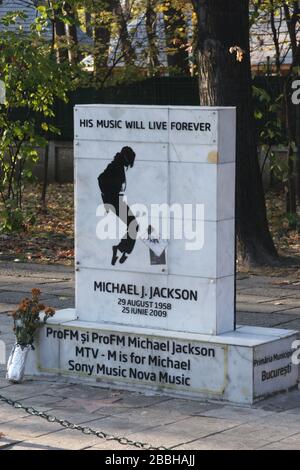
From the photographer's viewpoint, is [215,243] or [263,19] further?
[263,19]

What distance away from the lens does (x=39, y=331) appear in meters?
8.81

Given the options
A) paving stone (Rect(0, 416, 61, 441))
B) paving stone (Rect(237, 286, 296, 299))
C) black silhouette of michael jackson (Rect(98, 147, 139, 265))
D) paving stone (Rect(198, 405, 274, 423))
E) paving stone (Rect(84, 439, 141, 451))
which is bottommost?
paving stone (Rect(84, 439, 141, 451))

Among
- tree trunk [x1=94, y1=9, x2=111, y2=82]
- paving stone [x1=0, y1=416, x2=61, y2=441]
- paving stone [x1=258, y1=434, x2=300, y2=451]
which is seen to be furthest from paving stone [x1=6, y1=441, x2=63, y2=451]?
tree trunk [x1=94, y1=9, x2=111, y2=82]

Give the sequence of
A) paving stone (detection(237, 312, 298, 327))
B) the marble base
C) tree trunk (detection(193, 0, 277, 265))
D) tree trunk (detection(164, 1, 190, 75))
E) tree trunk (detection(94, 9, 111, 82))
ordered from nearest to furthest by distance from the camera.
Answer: the marble base → paving stone (detection(237, 312, 298, 327)) → tree trunk (detection(193, 0, 277, 265)) → tree trunk (detection(164, 1, 190, 75)) → tree trunk (detection(94, 9, 111, 82))

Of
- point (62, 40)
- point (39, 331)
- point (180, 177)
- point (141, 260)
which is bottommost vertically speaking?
point (39, 331)

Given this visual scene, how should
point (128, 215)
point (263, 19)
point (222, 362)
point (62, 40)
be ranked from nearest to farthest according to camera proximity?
point (222, 362)
point (128, 215)
point (263, 19)
point (62, 40)

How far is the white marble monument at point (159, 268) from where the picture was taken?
8.04 meters

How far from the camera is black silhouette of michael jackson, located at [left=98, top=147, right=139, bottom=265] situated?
8445 millimetres

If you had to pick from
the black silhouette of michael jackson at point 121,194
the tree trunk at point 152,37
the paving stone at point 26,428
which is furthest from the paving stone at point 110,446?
the tree trunk at point 152,37

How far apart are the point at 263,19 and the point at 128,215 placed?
13.3 m

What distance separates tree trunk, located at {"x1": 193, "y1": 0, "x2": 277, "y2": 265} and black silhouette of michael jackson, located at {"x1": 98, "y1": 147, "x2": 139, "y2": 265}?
17.4 feet

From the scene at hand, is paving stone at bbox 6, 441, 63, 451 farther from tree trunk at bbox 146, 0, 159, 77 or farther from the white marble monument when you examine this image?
tree trunk at bbox 146, 0, 159, 77
